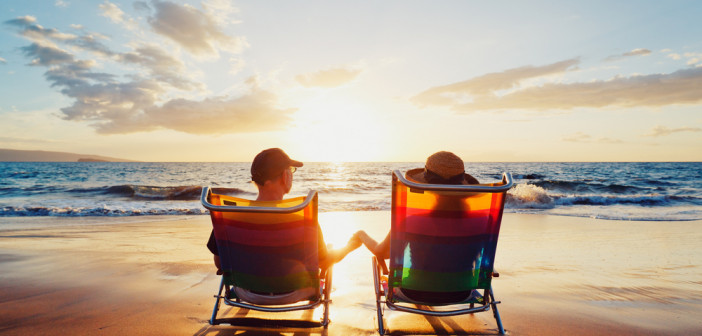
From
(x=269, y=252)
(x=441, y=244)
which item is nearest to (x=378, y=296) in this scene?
(x=441, y=244)

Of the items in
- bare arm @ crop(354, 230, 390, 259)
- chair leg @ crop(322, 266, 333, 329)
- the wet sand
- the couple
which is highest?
the couple

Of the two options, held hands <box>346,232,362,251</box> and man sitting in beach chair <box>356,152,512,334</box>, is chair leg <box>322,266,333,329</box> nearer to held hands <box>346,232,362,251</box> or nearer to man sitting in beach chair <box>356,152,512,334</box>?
held hands <box>346,232,362,251</box>

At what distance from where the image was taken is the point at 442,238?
2713 mm

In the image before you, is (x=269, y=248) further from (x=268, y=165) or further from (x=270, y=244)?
(x=268, y=165)

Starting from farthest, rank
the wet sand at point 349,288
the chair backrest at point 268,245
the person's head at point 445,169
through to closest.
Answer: the wet sand at point 349,288 < the person's head at point 445,169 < the chair backrest at point 268,245

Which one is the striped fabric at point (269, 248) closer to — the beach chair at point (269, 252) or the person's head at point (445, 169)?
the beach chair at point (269, 252)

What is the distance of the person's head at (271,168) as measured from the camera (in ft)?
9.44

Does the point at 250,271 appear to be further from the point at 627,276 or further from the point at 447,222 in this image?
the point at 627,276

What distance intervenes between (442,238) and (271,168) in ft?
4.76

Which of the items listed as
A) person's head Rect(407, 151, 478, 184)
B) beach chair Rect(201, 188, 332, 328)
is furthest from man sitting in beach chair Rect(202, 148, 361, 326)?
person's head Rect(407, 151, 478, 184)

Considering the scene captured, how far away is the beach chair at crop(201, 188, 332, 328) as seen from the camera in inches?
100

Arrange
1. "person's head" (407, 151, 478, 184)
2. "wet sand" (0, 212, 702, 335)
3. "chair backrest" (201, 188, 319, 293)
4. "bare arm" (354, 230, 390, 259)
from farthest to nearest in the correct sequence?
"wet sand" (0, 212, 702, 335)
"bare arm" (354, 230, 390, 259)
"person's head" (407, 151, 478, 184)
"chair backrest" (201, 188, 319, 293)

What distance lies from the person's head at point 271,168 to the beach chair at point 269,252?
227mm

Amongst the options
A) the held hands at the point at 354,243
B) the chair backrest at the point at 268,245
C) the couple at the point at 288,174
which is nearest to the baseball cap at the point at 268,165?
the couple at the point at 288,174
